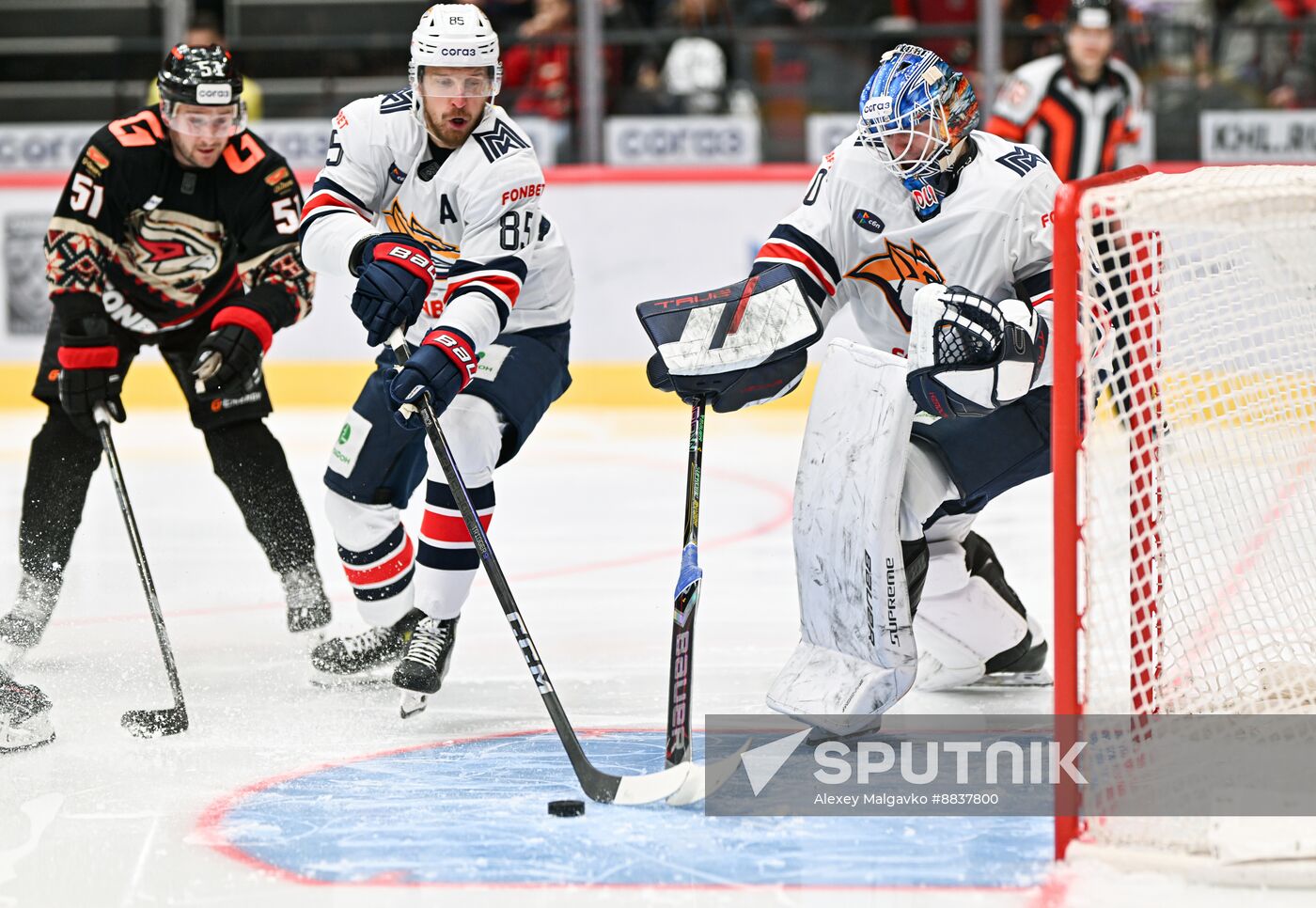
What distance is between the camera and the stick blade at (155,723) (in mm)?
2775

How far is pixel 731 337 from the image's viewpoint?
273cm

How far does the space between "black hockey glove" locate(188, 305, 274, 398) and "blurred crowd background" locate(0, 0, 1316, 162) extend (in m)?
3.45

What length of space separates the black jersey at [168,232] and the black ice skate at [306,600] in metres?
0.50

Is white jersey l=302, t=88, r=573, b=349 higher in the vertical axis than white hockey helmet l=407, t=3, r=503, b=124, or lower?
lower

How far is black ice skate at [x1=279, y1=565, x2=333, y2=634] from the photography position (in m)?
3.42

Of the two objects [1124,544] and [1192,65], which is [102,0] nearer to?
[1192,65]

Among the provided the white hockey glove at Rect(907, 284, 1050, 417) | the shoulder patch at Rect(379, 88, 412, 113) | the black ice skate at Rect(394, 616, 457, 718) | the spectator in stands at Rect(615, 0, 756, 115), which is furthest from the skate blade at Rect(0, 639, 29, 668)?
the spectator in stands at Rect(615, 0, 756, 115)

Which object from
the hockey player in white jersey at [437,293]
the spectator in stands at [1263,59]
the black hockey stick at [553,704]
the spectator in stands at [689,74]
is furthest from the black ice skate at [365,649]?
the spectator in stands at [1263,59]

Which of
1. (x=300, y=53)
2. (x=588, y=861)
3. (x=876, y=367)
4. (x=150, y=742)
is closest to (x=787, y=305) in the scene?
(x=876, y=367)

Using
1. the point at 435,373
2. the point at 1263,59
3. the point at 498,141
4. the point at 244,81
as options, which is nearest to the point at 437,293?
the point at 498,141

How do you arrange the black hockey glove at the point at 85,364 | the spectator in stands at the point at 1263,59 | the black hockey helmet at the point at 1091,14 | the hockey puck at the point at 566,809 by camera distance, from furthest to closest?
the spectator in stands at the point at 1263,59 < the black hockey helmet at the point at 1091,14 < the black hockey glove at the point at 85,364 < the hockey puck at the point at 566,809

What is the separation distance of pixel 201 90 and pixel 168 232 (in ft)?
1.07

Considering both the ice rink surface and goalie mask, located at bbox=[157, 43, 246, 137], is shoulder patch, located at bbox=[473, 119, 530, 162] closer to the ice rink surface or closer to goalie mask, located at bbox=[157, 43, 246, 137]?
goalie mask, located at bbox=[157, 43, 246, 137]

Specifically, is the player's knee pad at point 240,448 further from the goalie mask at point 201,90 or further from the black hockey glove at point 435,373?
the black hockey glove at point 435,373
